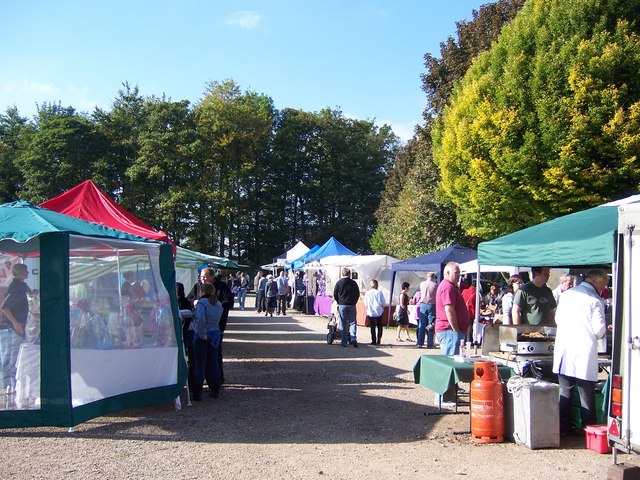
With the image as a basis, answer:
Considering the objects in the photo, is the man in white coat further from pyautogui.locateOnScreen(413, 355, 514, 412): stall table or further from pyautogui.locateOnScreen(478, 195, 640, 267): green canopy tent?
pyautogui.locateOnScreen(413, 355, 514, 412): stall table

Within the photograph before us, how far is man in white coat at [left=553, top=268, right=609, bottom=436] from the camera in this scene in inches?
250

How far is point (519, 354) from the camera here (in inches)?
291

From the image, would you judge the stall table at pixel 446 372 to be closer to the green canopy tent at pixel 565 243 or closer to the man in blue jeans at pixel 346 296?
the green canopy tent at pixel 565 243

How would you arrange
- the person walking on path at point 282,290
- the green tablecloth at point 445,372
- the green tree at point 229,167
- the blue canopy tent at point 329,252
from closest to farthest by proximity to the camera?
A: the green tablecloth at point 445,372, the person walking on path at point 282,290, the blue canopy tent at point 329,252, the green tree at point 229,167

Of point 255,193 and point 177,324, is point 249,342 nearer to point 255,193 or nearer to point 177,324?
point 177,324

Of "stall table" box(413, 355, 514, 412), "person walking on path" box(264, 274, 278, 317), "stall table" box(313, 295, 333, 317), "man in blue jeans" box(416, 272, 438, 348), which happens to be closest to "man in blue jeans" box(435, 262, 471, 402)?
"stall table" box(413, 355, 514, 412)

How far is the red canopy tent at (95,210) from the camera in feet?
36.6

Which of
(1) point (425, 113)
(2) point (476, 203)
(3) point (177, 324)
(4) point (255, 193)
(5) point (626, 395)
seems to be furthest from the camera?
(4) point (255, 193)

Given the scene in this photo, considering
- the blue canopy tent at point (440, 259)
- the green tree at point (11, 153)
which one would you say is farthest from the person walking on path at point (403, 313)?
the green tree at point (11, 153)

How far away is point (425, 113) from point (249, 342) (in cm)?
1804

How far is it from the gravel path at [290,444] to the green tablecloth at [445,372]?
46 cm

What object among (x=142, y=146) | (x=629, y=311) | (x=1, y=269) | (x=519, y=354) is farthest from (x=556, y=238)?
(x=142, y=146)

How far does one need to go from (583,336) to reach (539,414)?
0.89 metres

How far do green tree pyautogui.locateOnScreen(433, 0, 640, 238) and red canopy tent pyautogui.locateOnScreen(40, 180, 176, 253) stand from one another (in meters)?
11.6
